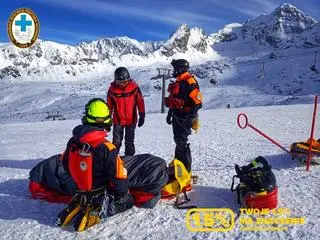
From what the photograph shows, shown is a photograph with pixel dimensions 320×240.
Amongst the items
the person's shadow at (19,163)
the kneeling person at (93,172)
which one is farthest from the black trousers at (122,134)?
the kneeling person at (93,172)

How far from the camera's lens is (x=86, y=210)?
5.28 metres

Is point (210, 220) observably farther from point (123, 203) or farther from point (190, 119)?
point (190, 119)

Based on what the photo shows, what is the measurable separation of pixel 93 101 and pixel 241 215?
2.43m

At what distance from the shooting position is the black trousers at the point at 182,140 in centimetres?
705

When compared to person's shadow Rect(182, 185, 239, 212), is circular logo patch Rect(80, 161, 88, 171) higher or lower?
higher

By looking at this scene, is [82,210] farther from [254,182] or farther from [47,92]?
[47,92]

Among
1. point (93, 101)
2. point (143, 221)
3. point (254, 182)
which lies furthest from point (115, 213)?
point (254, 182)

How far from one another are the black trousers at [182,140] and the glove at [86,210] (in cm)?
200

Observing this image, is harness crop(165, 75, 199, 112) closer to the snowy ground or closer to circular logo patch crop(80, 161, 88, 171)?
the snowy ground

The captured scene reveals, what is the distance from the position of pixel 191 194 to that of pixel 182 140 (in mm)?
1132

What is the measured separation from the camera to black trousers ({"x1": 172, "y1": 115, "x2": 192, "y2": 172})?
23.1 ft

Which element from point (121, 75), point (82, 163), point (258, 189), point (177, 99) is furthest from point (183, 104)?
point (82, 163)

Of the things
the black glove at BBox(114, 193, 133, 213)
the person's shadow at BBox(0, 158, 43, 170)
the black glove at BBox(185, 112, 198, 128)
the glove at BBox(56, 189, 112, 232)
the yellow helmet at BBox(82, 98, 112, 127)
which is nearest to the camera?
the glove at BBox(56, 189, 112, 232)

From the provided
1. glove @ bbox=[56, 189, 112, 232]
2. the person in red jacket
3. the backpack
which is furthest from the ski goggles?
the backpack
